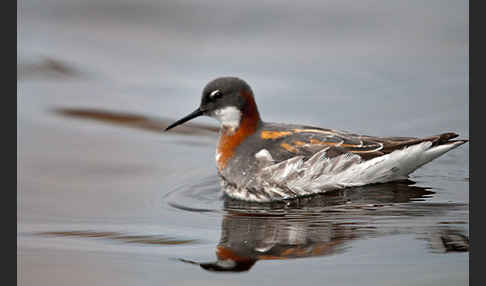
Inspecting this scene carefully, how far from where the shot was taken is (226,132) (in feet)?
30.2

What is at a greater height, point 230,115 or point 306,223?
point 230,115

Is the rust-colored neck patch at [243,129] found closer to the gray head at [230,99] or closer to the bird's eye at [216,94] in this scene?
the gray head at [230,99]

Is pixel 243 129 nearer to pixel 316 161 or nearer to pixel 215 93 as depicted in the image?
pixel 215 93

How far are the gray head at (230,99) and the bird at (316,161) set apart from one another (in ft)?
1.10

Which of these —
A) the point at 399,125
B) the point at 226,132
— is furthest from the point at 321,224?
the point at 399,125

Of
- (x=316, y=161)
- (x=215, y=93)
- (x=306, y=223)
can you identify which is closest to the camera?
(x=306, y=223)

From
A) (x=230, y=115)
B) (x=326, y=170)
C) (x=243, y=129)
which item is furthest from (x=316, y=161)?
(x=230, y=115)

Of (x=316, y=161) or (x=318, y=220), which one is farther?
(x=316, y=161)

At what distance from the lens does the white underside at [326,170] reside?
341 inches

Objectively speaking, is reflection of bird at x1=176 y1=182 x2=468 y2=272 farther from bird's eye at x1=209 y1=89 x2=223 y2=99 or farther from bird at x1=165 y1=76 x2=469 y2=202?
bird's eye at x1=209 y1=89 x2=223 y2=99

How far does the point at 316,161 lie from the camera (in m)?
8.66

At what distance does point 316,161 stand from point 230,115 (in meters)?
1.08

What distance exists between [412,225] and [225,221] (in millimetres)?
1688

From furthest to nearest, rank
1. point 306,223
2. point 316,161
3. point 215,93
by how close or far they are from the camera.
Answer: point 215,93
point 316,161
point 306,223
